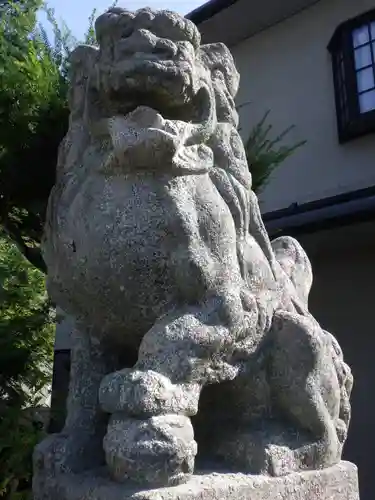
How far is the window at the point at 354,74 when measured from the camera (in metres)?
6.04

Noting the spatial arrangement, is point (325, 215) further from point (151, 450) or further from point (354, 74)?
point (151, 450)

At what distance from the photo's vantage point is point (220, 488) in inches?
54.5

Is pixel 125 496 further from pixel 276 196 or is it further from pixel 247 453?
pixel 276 196

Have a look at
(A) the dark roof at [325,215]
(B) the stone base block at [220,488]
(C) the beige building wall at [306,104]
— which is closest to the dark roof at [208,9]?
(C) the beige building wall at [306,104]

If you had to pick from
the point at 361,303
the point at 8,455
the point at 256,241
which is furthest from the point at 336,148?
the point at 256,241

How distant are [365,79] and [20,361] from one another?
13.9 ft

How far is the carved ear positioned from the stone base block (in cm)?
105

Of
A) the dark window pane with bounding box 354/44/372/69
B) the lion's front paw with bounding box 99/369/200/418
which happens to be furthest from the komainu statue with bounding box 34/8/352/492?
the dark window pane with bounding box 354/44/372/69

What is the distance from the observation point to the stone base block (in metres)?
1.29

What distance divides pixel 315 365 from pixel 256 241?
369 millimetres

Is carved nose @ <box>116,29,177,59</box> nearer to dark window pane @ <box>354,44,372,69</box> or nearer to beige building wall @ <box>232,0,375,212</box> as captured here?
beige building wall @ <box>232,0,375,212</box>

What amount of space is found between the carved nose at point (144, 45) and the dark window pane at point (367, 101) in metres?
4.87

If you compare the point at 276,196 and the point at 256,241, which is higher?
the point at 276,196

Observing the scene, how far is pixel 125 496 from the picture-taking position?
49.7 inches
